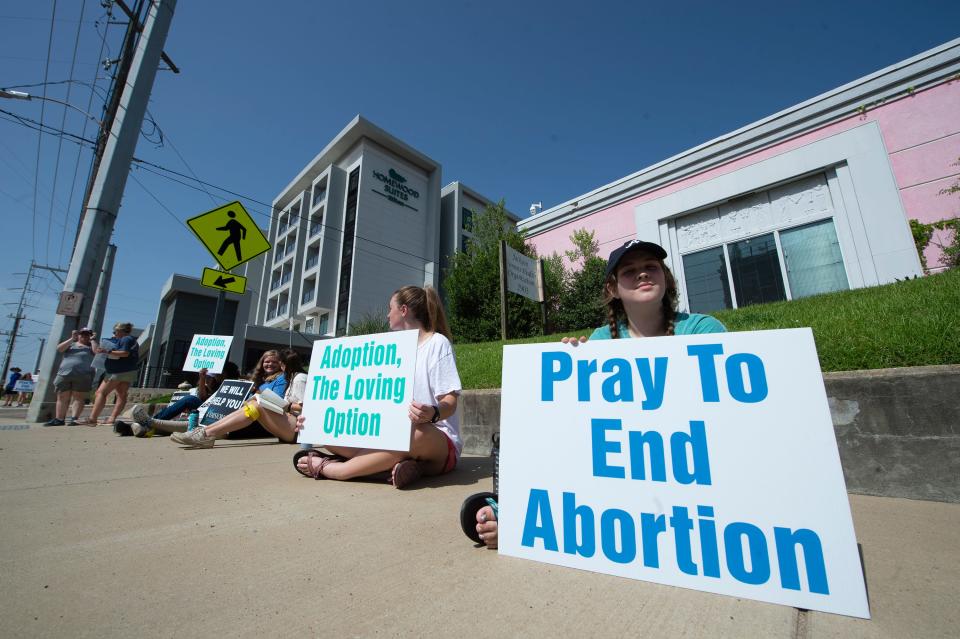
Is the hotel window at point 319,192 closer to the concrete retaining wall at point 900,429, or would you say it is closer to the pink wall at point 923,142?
the pink wall at point 923,142

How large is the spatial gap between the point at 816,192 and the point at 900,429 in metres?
6.96

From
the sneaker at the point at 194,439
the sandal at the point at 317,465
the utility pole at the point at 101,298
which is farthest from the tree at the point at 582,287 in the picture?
the utility pole at the point at 101,298

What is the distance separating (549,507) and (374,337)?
5.78ft

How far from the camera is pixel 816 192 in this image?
702 cm

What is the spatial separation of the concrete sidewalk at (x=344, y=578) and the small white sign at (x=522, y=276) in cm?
701

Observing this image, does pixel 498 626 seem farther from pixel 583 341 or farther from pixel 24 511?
pixel 24 511

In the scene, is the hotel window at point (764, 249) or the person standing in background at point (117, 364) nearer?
the person standing in background at point (117, 364)

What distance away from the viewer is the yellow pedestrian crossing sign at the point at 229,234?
5.21 m

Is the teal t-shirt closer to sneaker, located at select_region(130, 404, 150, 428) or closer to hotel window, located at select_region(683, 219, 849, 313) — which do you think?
sneaker, located at select_region(130, 404, 150, 428)

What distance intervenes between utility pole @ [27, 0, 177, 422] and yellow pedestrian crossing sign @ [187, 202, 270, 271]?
9.90ft

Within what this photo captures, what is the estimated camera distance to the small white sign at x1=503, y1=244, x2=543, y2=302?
8.77 meters

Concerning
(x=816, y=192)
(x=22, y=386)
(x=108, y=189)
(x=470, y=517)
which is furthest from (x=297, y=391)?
(x=22, y=386)

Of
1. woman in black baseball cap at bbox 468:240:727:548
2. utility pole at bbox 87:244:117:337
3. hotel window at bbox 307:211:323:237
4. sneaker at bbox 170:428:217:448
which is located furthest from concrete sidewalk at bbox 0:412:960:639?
hotel window at bbox 307:211:323:237

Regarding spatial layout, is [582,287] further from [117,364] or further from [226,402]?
[117,364]
